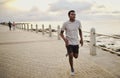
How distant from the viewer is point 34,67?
9.84 m

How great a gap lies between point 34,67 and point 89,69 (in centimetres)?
202

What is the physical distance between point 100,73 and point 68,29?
1.76 meters

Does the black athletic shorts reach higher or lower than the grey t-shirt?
lower

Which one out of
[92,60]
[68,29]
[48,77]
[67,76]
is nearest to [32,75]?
[48,77]

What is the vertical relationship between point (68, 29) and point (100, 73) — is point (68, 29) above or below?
above

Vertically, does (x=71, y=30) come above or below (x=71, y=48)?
above

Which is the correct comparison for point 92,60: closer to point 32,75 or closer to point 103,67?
point 103,67

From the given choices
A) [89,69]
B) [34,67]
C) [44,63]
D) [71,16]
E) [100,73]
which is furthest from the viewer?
[44,63]

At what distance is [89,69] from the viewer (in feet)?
30.3

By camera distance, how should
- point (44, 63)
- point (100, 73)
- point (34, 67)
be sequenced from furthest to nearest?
point (44, 63) < point (34, 67) < point (100, 73)

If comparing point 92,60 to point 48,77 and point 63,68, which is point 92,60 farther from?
point 48,77

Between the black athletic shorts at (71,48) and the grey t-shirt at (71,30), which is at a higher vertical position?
the grey t-shirt at (71,30)

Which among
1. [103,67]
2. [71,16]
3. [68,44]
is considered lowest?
[103,67]

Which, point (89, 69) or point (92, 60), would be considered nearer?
point (89, 69)
